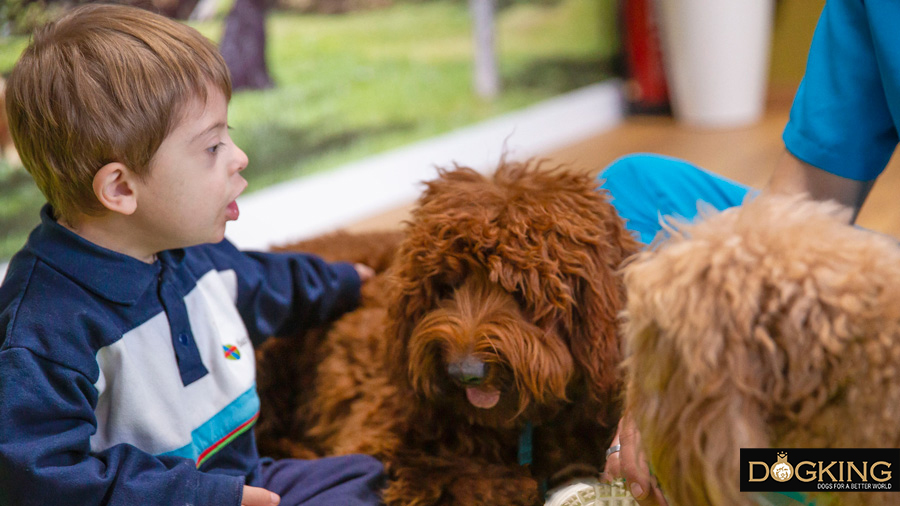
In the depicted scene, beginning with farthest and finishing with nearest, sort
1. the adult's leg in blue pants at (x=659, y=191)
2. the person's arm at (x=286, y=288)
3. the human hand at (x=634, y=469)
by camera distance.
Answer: the adult's leg in blue pants at (x=659, y=191) < the person's arm at (x=286, y=288) < the human hand at (x=634, y=469)

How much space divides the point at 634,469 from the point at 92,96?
2.86ft

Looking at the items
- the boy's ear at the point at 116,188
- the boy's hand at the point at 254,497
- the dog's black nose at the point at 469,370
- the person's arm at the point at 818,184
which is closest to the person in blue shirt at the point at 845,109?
the person's arm at the point at 818,184

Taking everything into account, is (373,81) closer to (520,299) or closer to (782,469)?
(520,299)

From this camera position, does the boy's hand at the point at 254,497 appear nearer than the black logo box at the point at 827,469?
No

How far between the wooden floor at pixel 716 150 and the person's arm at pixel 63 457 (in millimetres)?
2009

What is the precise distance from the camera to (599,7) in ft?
14.6

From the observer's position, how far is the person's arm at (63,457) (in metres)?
0.98

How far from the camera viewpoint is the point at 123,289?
44.4 inches

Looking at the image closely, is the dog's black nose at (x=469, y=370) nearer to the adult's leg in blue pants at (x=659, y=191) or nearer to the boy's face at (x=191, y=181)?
the boy's face at (x=191, y=181)

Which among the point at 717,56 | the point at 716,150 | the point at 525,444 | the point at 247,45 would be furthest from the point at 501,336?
the point at 717,56

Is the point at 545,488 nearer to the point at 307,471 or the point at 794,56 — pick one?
the point at 307,471

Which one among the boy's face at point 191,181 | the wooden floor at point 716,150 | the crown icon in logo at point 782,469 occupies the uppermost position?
the boy's face at point 191,181

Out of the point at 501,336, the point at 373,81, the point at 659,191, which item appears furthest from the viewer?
the point at 373,81

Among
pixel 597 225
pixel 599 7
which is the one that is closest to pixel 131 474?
pixel 597 225
